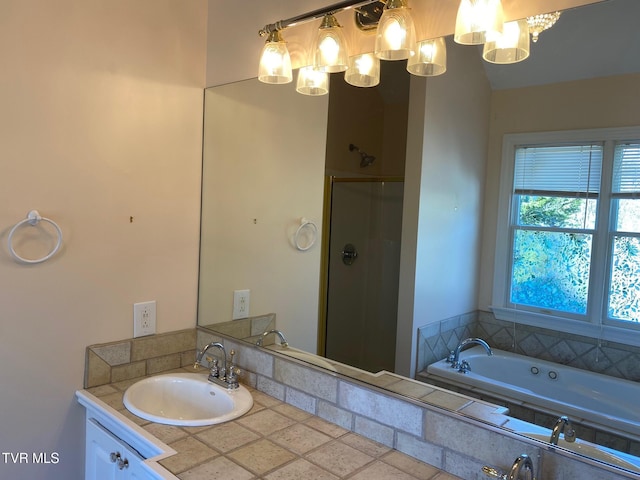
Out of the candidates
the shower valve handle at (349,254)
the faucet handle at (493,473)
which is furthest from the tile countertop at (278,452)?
Answer: the shower valve handle at (349,254)

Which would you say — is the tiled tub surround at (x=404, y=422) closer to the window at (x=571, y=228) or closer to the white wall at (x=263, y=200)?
the white wall at (x=263, y=200)

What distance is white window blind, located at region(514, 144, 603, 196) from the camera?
116 centimetres

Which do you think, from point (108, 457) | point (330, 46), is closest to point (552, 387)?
point (330, 46)

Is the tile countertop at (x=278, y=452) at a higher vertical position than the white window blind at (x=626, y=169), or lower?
lower

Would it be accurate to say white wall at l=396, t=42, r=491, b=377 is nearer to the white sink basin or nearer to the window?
the window

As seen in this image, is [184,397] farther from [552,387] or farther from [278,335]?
[552,387]

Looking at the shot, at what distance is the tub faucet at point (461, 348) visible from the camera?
1354 mm

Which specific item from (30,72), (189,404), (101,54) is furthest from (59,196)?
(189,404)

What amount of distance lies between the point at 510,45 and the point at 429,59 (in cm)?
24

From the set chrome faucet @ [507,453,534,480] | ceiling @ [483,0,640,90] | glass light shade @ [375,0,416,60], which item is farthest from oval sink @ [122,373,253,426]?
ceiling @ [483,0,640,90]

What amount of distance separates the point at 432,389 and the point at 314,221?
2.61ft

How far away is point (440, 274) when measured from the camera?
146cm

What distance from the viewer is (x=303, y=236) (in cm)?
198

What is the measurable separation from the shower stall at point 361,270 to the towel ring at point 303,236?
63mm
